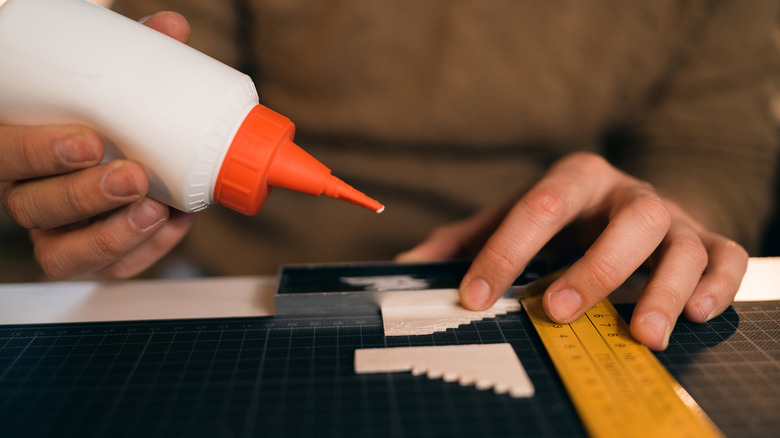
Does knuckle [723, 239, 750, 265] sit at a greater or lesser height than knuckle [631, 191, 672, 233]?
lesser

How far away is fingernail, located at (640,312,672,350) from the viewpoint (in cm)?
46

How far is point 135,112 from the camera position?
1.26 feet

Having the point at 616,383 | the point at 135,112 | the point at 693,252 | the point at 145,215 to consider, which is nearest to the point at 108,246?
the point at 145,215

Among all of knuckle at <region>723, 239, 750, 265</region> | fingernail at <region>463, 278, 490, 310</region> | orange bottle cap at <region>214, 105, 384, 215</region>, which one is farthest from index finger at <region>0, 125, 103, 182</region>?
knuckle at <region>723, 239, 750, 265</region>

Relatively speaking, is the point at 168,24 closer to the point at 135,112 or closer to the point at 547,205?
the point at 135,112

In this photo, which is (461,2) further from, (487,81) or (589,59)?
(589,59)

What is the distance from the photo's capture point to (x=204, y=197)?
420 mm

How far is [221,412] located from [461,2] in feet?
2.49

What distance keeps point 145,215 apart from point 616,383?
1.51ft

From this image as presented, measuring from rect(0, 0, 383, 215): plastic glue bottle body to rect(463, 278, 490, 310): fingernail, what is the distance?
246mm

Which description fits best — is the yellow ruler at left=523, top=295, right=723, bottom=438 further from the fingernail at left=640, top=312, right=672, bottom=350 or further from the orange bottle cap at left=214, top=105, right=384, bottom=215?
the orange bottle cap at left=214, top=105, right=384, bottom=215

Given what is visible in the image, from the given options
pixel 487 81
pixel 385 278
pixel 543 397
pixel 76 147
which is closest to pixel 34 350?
pixel 76 147

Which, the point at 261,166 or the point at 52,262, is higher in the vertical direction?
the point at 261,166

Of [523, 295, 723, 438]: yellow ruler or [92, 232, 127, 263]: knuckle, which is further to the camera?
[92, 232, 127, 263]: knuckle
